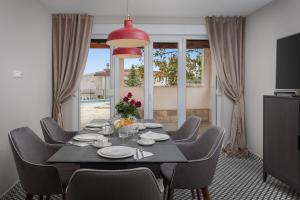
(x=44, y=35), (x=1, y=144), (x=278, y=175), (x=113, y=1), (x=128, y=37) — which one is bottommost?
(x=278, y=175)

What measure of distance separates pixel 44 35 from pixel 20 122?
1.62 metres

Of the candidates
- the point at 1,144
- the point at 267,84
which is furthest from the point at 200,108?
the point at 1,144

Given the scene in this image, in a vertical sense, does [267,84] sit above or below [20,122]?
above

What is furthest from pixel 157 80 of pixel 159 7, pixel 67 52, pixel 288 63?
pixel 288 63

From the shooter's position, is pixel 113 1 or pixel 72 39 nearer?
pixel 113 1

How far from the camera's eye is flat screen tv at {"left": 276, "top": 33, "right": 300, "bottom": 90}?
10.7ft

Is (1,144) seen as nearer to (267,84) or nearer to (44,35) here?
(44,35)

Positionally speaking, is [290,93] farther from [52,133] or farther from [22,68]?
[22,68]

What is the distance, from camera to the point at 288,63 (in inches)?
136

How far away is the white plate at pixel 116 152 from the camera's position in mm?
1976

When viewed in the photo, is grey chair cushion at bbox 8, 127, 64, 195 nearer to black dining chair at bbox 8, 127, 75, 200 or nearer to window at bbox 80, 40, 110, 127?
black dining chair at bbox 8, 127, 75, 200

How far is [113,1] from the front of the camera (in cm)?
405

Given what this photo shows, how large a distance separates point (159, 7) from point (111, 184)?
356cm

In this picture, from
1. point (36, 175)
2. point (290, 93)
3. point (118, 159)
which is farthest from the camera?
point (290, 93)
